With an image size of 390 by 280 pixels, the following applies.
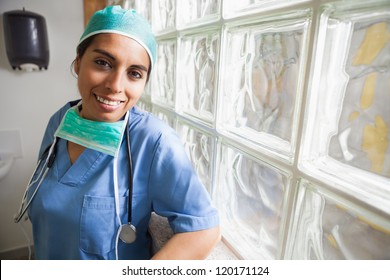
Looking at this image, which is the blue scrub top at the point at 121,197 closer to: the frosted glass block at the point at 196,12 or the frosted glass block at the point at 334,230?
the frosted glass block at the point at 334,230

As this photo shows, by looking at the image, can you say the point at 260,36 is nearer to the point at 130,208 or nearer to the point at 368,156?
the point at 368,156

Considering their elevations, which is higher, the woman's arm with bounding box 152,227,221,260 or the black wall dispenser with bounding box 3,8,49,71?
the black wall dispenser with bounding box 3,8,49,71

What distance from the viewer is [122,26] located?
56 centimetres

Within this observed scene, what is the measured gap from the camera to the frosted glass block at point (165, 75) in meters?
0.95

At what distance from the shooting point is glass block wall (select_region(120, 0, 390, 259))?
36 centimetres

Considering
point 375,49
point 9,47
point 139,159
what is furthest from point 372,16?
point 9,47

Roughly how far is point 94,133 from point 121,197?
20 cm

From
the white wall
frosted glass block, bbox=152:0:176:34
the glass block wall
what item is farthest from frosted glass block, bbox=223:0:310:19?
the white wall

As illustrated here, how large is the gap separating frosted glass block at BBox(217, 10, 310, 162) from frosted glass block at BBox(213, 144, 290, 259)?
6cm

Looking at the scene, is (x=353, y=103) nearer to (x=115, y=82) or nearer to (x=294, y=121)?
(x=294, y=121)

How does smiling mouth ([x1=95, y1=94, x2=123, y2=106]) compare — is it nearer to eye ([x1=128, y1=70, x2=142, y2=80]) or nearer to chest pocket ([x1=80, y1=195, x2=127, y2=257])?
eye ([x1=128, y1=70, x2=142, y2=80])

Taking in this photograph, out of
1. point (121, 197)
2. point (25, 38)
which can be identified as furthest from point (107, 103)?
point (25, 38)
